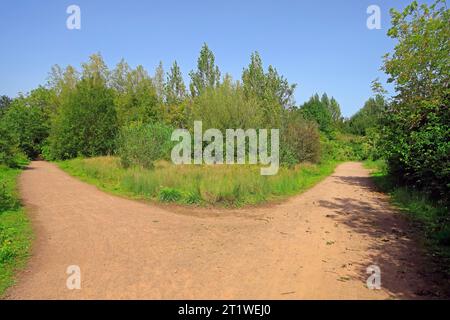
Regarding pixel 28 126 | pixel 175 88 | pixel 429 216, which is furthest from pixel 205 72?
pixel 429 216

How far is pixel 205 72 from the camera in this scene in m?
37.1

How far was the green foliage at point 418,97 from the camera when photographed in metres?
11.1

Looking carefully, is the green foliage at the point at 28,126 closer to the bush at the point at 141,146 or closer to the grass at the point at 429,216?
the bush at the point at 141,146

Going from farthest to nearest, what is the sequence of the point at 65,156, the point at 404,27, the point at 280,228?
the point at 65,156
the point at 404,27
the point at 280,228

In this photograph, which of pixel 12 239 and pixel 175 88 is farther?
pixel 175 88

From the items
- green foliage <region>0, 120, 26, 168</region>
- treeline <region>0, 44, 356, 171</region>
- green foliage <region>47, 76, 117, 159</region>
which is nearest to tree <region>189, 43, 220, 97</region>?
treeline <region>0, 44, 356, 171</region>

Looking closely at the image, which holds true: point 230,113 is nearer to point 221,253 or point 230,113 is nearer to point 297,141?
point 297,141

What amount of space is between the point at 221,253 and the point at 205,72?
3336 centimetres

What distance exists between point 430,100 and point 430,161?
365 centimetres

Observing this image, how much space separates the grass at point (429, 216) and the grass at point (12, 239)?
288 inches

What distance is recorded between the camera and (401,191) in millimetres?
12203
